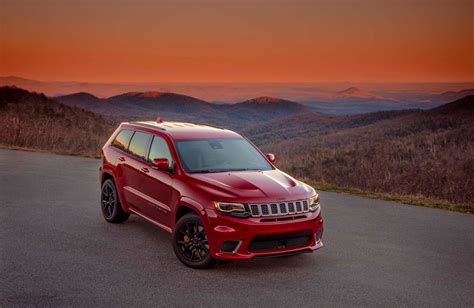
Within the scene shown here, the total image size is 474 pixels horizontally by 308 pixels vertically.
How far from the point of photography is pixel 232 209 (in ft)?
23.9

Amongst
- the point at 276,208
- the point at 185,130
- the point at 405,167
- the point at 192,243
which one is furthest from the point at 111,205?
the point at 405,167

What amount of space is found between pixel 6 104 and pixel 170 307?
53.0 m

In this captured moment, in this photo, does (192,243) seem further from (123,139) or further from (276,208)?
(123,139)

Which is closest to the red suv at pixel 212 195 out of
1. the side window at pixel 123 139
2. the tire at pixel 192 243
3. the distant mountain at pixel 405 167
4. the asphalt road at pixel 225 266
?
the tire at pixel 192 243

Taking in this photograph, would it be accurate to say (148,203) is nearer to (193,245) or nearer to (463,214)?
(193,245)

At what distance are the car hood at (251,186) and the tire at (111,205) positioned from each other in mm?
2479

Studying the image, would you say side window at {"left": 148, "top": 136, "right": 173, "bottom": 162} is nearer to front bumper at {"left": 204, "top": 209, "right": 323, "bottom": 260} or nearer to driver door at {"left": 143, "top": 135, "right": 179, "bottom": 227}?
driver door at {"left": 143, "top": 135, "right": 179, "bottom": 227}

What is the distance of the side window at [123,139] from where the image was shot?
Result: 9.93 metres

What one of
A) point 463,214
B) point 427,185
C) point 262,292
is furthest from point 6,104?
point 262,292

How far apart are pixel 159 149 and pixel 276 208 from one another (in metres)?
2.29

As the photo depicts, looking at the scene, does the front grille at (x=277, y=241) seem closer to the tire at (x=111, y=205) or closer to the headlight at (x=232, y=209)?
the headlight at (x=232, y=209)

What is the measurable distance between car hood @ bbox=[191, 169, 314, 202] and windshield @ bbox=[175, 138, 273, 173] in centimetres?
32

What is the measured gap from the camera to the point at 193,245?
7.64m

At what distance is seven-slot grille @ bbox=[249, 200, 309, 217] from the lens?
7.29 metres
